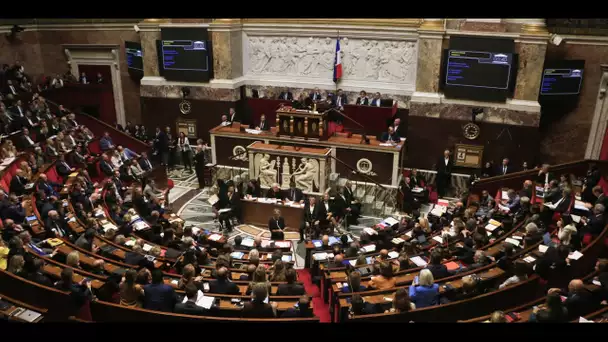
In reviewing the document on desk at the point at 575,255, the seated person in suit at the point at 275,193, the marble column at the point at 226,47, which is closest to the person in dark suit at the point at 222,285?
the seated person in suit at the point at 275,193

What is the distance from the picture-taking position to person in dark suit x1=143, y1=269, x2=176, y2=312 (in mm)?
6918

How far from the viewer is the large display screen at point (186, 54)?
17.5 m

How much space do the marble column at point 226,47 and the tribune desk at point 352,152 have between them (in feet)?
9.46

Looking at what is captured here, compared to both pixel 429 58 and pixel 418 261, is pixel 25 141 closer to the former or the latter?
pixel 418 261

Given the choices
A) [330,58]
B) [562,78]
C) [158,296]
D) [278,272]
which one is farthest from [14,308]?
[562,78]

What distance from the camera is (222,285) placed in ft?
24.9

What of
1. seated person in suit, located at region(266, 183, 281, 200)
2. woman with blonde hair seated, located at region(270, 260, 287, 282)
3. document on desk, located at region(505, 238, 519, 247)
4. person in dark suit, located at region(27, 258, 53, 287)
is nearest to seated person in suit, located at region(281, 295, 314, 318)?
woman with blonde hair seated, located at region(270, 260, 287, 282)

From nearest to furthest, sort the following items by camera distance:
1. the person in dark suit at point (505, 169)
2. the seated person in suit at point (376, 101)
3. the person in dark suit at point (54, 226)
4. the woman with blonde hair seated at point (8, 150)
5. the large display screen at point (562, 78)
Answer: 1. the person in dark suit at point (54, 226)
2. the woman with blonde hair seated at point (8, 150)
3. the person in dark suit at point (505, 169)
4. the large display screen at point (562, 78)
5. the seated person in suit at point (376, 101)

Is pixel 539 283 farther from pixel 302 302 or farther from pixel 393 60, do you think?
pixel 393 60

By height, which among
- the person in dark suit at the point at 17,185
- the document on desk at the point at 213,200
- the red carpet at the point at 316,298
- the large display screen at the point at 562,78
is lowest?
the red carpet at the point at 316,298

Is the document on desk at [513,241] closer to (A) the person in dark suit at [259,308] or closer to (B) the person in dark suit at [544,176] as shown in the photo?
(B) the person in dark suit at [544,176]

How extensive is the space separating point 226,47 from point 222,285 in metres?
11.8
